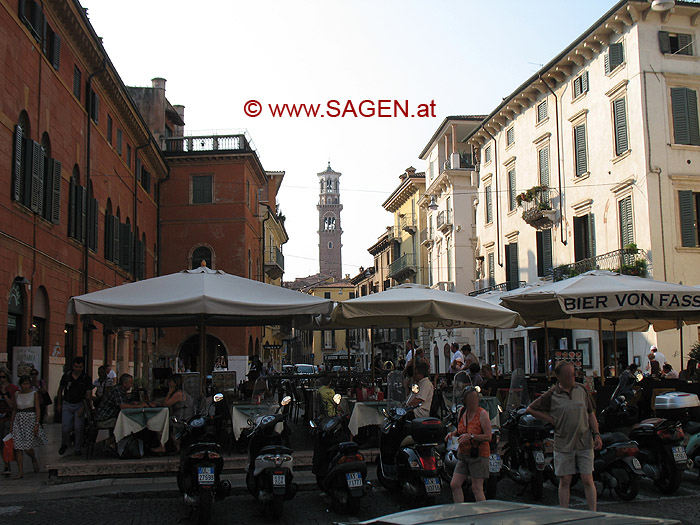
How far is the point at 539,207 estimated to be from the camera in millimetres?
29578

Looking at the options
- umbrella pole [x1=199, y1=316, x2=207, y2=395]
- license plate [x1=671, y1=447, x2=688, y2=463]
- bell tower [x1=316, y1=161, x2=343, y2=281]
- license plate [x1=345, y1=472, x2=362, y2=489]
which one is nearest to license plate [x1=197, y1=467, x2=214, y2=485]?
license plate [x1=345, y1=472, x2=362, y2=489]

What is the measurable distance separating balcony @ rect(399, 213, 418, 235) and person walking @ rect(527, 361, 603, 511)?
5038 cm

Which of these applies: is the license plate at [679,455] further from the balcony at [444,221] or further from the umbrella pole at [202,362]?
the balcony at [444,221]

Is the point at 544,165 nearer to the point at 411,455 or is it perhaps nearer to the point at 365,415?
the point at 365,415

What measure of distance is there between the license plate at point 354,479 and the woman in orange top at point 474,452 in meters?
0.96

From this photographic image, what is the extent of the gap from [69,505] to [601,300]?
302 inches

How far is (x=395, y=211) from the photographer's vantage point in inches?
2589

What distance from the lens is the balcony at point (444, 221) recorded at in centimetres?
4656

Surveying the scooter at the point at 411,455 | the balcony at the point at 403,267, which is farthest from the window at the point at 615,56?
the balcony at the point at 403,267

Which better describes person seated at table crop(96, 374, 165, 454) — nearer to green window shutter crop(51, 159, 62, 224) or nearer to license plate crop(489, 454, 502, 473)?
license plate crop(489, 454, 502, 473)

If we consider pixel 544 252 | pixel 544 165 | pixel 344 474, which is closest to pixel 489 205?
pixel 544 165

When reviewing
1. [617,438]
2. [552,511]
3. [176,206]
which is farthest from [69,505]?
[176,206]

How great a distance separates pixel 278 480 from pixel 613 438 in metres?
3.75

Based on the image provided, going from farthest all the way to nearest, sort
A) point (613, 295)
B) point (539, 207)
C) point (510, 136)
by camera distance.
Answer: point (510, 136) < point (539, 207) < point (613, 295)
